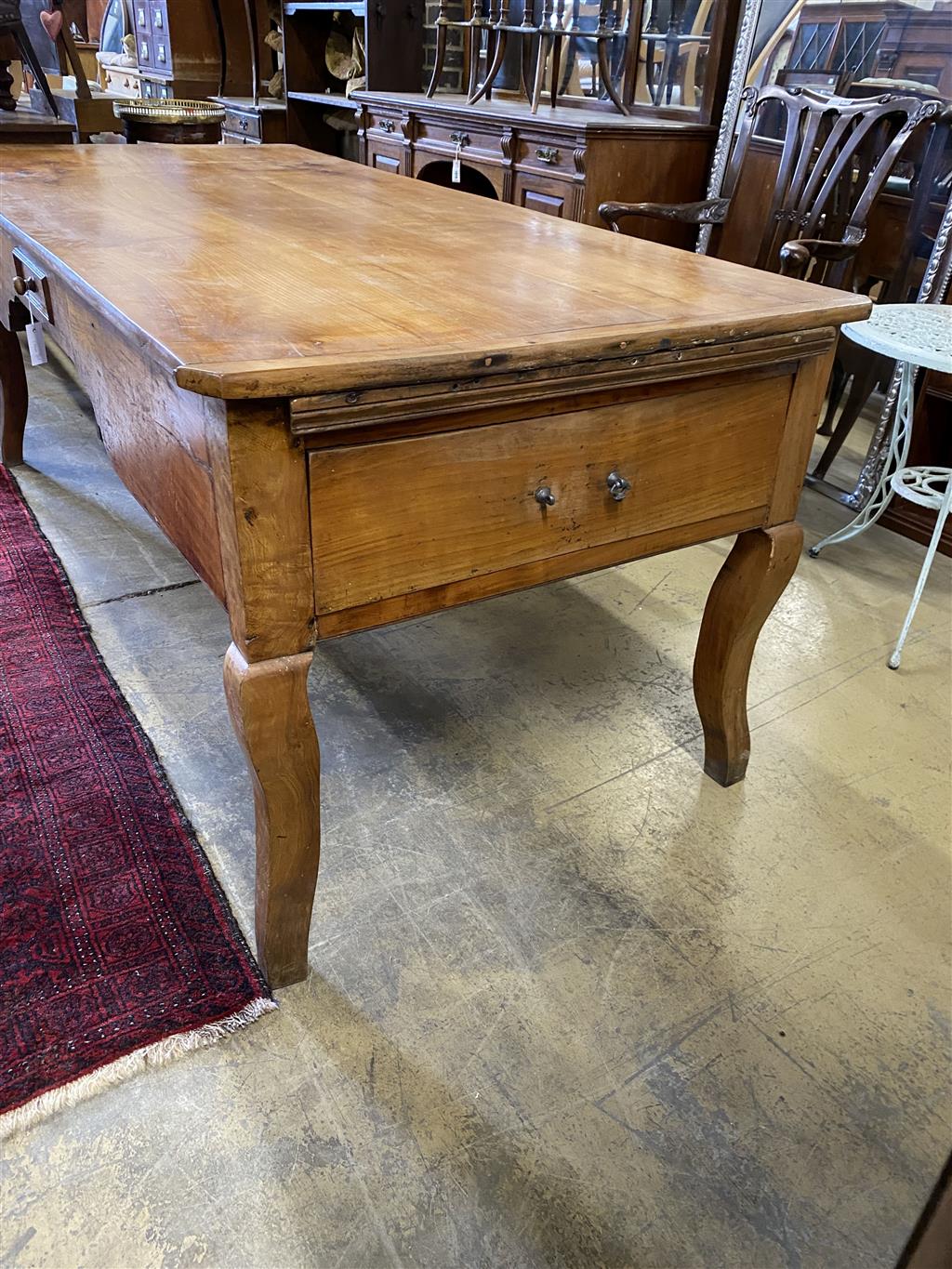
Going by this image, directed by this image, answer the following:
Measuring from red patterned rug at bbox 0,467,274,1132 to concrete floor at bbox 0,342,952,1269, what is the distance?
0.04 meters

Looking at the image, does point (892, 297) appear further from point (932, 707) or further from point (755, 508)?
point (755, 508)

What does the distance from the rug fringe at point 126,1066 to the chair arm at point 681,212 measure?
7.39ft

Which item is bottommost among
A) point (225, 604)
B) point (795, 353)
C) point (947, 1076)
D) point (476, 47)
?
point (947, 1076)

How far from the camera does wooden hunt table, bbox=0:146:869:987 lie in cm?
86

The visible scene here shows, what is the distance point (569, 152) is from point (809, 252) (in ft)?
2.95

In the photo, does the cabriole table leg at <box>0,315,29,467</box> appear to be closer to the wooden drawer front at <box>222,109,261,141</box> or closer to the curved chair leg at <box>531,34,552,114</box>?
the curved chair leg at <box>531,34,552,114</box>

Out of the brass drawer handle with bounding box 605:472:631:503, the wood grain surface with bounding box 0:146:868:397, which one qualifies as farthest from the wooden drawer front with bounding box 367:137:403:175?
the brass drawer handle with bounding box 605:472:631:503

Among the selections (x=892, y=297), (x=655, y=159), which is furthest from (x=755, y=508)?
(x=655, y=159)

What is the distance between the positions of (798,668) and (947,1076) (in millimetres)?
896

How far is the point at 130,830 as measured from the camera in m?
1.39

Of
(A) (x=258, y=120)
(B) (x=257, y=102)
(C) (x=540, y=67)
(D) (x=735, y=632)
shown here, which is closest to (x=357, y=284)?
(D) (x=735, y=632)

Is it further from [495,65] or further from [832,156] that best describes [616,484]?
[495,65]

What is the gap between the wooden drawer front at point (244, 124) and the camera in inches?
178

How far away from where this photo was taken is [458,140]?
10.5ft
